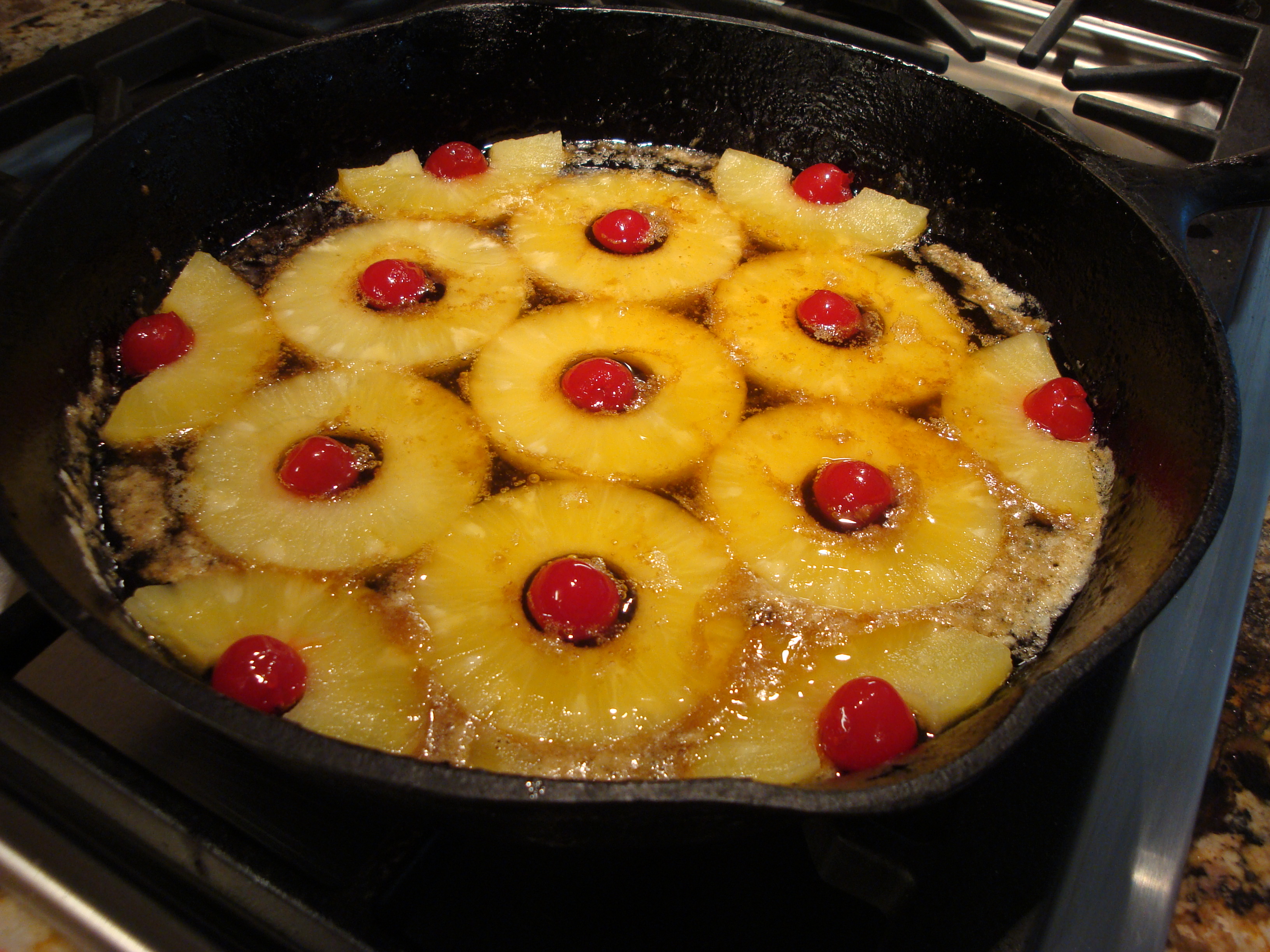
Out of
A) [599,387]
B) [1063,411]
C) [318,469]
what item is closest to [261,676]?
[318,469]

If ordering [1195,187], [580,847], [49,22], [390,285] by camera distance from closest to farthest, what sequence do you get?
1. [580,847]
2. [1195,187]
3. [390,285]
4. [49,22]

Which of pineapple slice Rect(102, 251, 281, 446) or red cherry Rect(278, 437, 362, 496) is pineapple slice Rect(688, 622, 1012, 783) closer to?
red cherry Rect(278, 437, 362, 496)

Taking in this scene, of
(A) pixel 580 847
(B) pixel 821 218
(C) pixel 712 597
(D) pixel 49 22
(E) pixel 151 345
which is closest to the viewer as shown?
(A) pixel 580 847

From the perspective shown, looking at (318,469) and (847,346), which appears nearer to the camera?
(318,469)

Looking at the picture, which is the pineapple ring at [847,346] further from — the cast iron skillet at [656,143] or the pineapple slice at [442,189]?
the pineapple slice at [442,189]

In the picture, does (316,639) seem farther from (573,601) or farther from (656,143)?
(656,143)

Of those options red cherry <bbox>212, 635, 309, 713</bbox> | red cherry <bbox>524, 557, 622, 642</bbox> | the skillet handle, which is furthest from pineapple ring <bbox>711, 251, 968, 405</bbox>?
red cherry <bbox>212, 635, 309, 713</bbox>

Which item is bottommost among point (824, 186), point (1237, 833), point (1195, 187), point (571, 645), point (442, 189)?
point (1237, 833)
